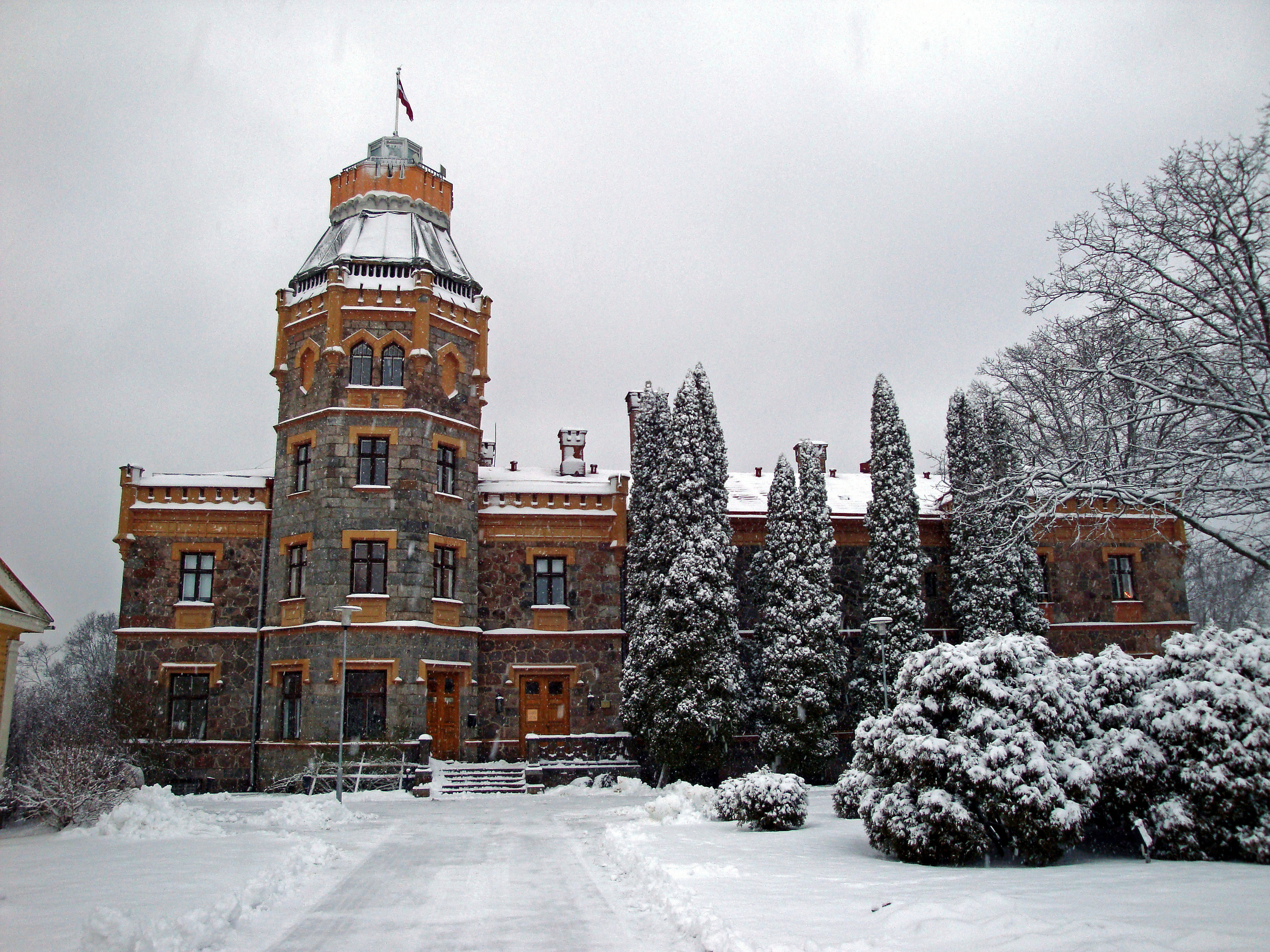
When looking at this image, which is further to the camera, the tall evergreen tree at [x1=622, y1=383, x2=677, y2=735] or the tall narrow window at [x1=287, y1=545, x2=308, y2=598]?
the tall narrow window at [x1=287, y1=545, x2=308, y2=598]

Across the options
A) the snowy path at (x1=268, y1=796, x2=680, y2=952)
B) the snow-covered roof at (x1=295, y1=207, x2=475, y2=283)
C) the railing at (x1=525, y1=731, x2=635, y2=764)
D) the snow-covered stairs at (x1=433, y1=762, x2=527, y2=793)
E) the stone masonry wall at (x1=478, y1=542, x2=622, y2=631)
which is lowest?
the snow-covered stairs at (x1=433, y1=762, x2=527, y2=793)

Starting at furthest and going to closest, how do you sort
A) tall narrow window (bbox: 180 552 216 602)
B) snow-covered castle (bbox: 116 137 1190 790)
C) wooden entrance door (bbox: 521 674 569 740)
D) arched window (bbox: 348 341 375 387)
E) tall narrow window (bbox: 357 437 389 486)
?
wooden entrance door (bbox: 521 674 569 740), tall narrow window (bbox: 180 552 216 602), arched window (bbox: 348 341 375 387), tall narrow window (bbox: 357 437 389 486), snow-covered castle (bbox: 116 137 1190 790)

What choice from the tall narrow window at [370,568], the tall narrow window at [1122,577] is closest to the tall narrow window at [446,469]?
the tall narrow window at [370,568]

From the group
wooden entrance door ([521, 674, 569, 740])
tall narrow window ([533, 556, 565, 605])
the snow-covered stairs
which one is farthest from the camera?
tall narrow window ([533, 556, 565, 605])

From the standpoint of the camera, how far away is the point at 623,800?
913 inches

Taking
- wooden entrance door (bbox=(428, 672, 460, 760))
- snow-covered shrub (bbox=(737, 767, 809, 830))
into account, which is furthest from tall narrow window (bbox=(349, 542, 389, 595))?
snow-covered shrub (bbox=(737, 767, 809, 830))

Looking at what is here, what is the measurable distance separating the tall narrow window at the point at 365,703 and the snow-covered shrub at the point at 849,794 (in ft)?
45.1

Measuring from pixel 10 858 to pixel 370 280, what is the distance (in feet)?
64.7

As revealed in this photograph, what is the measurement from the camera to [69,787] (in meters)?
15.3

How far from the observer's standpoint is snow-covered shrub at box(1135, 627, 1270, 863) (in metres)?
11.2

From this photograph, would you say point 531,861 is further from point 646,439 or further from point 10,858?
point 646,439

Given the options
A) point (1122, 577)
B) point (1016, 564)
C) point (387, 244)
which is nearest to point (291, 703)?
point (387, 244)

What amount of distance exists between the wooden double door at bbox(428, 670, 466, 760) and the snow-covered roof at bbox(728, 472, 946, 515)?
10646mm

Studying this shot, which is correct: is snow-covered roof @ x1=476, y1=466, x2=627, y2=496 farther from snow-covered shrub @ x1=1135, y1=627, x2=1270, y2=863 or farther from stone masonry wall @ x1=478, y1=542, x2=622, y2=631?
snow-covered shrub @ x1=1135, y1=627, x2=1270, y2=863
